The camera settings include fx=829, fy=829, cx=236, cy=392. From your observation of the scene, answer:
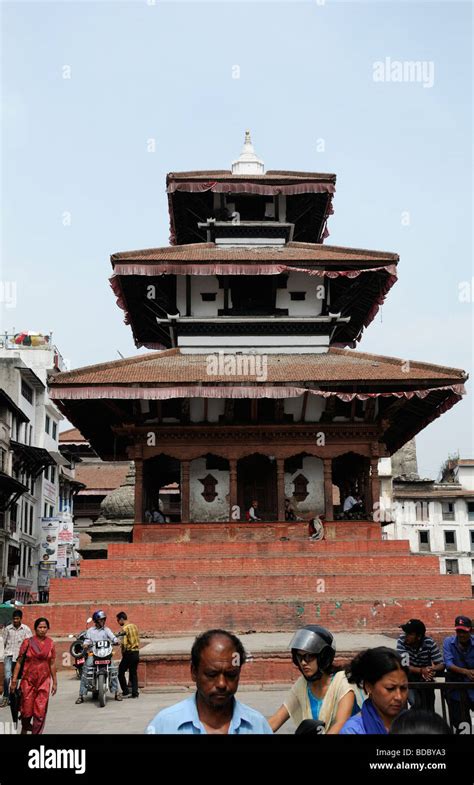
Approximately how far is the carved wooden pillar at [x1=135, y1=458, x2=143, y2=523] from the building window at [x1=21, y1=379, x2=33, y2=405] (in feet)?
109

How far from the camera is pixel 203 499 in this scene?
20266mm

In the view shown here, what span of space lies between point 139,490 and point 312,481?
4285 mm

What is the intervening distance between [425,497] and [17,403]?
1170 inches

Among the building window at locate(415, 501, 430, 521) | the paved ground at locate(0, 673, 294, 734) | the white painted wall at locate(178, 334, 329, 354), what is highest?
the white painted wall at locate(178, 334, 329, 354)

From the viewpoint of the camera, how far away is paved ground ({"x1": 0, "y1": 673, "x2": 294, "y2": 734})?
9773mm

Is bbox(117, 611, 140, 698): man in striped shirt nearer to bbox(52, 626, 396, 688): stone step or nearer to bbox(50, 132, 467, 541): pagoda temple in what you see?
bbox(52, 626, 396, 688): stone step

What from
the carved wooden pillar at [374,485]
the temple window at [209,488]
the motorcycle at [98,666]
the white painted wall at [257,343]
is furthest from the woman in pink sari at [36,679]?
the white painted wall at [257,343]

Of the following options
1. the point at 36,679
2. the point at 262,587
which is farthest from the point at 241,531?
the point at 36,679

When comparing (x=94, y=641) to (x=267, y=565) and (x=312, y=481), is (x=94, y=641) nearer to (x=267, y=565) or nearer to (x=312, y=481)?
(x=267, y=565)

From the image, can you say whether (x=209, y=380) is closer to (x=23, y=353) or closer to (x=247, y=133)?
(x=247, y=133)

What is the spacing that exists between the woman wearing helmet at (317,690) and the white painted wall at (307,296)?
1711cm

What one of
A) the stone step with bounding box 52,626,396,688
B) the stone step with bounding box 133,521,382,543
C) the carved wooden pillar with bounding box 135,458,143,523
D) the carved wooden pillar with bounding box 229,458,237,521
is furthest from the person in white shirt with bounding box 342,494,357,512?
the stone step with bounding box 52,626,396,688
